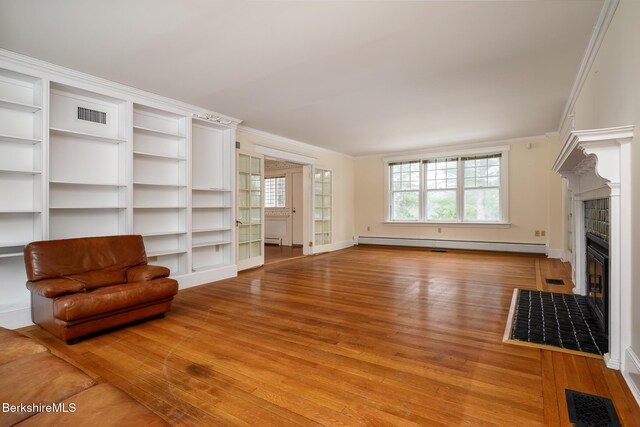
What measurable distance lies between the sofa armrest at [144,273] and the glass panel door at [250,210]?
84.7 inches

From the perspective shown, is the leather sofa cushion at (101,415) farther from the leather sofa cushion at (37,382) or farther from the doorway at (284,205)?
the doorway at (284,205)

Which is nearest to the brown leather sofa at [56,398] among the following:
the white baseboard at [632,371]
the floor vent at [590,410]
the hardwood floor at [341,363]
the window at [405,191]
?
the hardwood floor at [341,363]

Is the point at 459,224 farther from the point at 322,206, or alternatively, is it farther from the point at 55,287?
the point at 55,287

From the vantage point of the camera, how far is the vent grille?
376 centimetres

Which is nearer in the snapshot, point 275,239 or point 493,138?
point 493,138

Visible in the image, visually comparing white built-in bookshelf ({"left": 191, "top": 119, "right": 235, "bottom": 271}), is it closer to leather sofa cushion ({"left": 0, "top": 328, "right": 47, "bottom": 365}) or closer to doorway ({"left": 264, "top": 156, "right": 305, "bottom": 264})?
leather sofa cushion ({"left": 0, "top": 328, "right": 47, "bottom": 365})

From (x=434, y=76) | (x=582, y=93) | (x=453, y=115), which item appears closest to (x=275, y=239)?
(x=453, y=115)

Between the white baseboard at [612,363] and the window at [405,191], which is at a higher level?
the window at [405,191]

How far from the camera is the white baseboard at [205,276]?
4479 millimetres

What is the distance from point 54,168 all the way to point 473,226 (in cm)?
777

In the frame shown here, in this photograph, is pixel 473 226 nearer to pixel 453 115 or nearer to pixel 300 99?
pixel 453 115

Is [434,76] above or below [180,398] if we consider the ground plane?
above

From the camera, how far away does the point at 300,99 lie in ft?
14.3

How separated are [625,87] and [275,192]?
8265 millimetres
